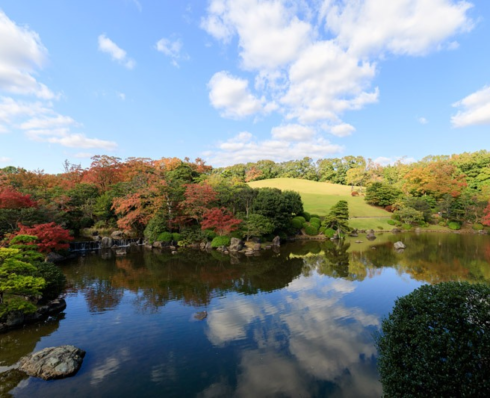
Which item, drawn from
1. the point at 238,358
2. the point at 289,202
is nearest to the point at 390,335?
the point at 238,358

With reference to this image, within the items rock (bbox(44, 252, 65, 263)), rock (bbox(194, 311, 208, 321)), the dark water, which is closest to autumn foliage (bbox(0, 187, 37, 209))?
rock (bbox(44, 252, 65, 263))

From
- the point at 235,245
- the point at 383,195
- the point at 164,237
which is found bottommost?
the point at 235,245

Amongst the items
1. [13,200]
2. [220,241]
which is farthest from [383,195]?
[13,200]

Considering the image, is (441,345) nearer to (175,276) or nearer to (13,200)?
(175,276)

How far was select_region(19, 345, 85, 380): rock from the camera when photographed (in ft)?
23.0

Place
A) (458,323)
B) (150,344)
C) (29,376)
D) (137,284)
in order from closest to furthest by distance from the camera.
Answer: (458,323)
(29,376)
(150,344)
(137,284)

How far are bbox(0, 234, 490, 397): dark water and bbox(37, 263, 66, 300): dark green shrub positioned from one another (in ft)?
3.21

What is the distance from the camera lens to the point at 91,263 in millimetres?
19734

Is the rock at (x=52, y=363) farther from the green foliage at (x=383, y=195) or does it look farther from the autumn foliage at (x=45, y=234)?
the green foliage at (x=383, y=195)

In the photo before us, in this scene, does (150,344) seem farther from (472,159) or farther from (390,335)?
(472,159)

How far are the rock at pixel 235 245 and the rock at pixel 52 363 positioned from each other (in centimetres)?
1754

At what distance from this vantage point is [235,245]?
2494cm

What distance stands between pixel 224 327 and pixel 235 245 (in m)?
15.1

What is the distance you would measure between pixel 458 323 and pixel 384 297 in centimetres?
951
